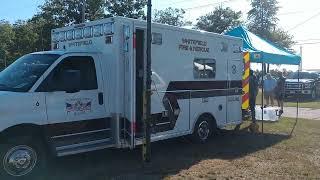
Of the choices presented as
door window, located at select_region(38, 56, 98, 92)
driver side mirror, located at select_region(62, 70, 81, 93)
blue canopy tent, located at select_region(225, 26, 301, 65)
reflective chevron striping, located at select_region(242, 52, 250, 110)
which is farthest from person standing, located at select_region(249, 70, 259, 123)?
driver side mirror, located at select_region(62, 70, 81, 93)

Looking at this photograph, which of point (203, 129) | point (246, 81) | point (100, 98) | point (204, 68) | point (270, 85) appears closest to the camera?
point (100, 98)

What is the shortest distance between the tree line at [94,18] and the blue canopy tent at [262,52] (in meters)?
26.0

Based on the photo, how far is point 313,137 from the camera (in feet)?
42.0

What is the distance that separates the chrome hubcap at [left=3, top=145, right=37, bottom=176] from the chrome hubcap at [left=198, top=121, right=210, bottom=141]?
4670mm

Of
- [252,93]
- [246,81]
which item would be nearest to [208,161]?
[246,81]

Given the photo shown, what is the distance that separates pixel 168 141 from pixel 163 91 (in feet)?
7.50

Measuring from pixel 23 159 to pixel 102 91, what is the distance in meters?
2.00

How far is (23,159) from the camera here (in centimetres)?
779

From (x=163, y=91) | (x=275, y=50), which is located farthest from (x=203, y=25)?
(x=163, y=91)

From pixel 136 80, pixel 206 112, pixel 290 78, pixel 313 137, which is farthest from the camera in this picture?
pixel 290 78

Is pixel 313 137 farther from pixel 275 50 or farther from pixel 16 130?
pixel 16 130

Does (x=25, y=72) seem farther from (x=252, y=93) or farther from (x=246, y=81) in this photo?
(x=252, y=93)

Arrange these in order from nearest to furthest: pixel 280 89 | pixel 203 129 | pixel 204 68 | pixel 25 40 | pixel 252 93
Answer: pixel 204 68 < pixel 203 129 < pixel 252 93 < pixel 280 89 < pixel 25 40

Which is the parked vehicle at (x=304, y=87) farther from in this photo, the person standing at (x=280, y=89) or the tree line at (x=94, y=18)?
the tree line at (x=94, y=18)
